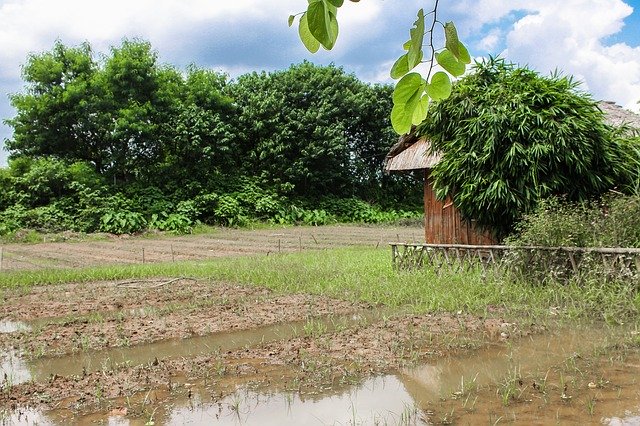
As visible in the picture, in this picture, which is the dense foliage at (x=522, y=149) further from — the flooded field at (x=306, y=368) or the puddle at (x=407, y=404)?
the puddle at (x=407, y=404)

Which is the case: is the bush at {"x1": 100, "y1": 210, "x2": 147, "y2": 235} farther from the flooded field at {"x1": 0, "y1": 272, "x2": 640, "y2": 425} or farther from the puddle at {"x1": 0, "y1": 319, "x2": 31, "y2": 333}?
the puddle at {"x1": 0, "y1": 319, "x2": 31, "y2": 333}

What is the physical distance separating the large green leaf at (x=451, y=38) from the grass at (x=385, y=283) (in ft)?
20.0

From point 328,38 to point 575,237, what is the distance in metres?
7.44

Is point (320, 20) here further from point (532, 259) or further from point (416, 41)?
point (532, 259)

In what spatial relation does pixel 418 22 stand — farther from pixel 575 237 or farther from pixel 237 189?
pixel 237 189

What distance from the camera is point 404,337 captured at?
5.73 metres

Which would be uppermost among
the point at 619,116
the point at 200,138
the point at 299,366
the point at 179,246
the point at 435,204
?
the point at 200,138

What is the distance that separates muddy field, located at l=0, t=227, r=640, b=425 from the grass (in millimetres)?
416

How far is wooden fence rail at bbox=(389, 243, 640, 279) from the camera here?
274 inches

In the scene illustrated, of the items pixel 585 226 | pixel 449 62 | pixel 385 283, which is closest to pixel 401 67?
pixel 449 62

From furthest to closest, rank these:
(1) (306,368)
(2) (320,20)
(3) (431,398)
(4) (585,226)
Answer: (4) (585,226)
(1) (306,368)
(3) (431,398)
(2) (320,20)

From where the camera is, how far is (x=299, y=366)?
4.88 m

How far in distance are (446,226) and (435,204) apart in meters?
0.49

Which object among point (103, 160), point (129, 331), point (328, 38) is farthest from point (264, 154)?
point (328, 38)
